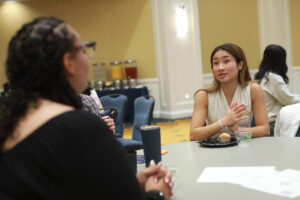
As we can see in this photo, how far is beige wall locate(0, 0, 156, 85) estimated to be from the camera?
7777 mm

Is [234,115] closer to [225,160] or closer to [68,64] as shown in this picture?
[225,160]

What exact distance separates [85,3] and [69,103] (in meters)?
7.52

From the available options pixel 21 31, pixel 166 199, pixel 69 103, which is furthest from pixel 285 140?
pixel 21 31

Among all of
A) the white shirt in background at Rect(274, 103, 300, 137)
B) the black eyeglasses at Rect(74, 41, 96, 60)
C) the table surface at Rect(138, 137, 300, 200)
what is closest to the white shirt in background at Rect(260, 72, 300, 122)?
the white shirt in background at Rect(274, 103, 300, 137)

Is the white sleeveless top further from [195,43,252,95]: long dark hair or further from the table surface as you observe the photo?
the table surface

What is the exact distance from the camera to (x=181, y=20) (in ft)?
23.8

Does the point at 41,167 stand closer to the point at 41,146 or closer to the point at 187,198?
the point at 41,146

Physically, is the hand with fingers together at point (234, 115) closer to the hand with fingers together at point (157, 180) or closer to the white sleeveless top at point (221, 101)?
the white sleeveless top at point (221, 101)

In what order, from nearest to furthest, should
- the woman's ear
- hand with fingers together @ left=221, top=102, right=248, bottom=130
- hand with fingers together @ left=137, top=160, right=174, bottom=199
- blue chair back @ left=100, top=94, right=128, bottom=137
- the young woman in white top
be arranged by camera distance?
1. the woman's ear
2. hand with fingers together @ left=137, top=160, right=174, bottom=199
3. hand with fingers together @ left=221, top=102, right=248, bottom=130
4. the young woman in white top
5. blue chair back @ left=100, top=94, right=128, bottom=137

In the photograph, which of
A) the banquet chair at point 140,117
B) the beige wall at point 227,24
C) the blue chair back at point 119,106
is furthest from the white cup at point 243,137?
the beige wall at point 227,24

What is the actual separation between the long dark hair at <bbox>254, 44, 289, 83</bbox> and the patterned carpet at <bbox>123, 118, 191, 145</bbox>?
2.04 meters

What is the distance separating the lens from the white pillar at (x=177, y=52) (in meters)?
7.23

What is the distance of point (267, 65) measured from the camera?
3707mm

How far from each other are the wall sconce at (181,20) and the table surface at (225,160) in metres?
5.53
